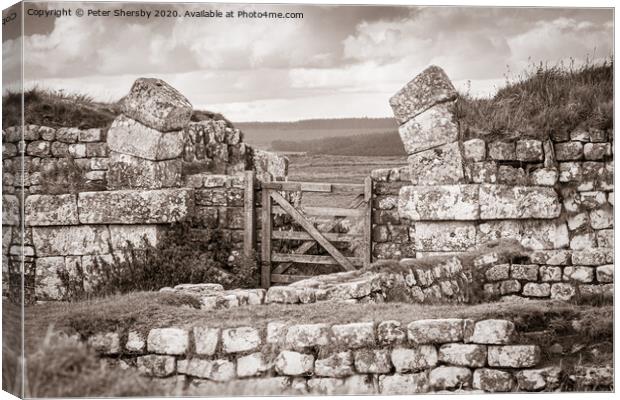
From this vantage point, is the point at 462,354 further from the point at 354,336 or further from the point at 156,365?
the point at 156,365

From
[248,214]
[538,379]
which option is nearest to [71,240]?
[248,214]

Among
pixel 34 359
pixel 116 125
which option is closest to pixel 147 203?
pixel 116 125

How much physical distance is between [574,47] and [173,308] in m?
4.21

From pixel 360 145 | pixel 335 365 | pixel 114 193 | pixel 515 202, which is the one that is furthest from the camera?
pixel 360 145

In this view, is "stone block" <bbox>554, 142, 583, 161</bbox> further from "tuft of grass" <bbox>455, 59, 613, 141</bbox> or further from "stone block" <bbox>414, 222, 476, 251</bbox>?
"stone block" <bbox>414, 222, 476, 251</bbox>

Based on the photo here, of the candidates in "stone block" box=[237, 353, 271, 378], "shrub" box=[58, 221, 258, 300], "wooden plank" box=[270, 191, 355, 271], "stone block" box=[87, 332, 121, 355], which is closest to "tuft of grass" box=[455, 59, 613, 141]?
"wooden plank" box=[270, 191, 355, 271]

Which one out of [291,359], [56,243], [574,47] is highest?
[574,47]

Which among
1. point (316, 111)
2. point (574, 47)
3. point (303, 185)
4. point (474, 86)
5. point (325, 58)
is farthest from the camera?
point (316, 111)

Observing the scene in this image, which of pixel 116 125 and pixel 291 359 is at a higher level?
pixel 116 125

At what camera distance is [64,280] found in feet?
37.2

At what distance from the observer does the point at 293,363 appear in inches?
317

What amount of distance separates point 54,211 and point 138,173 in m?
1.01

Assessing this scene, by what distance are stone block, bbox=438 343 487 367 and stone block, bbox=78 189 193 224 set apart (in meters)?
4.46

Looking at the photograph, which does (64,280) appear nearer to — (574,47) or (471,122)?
(471,122)
